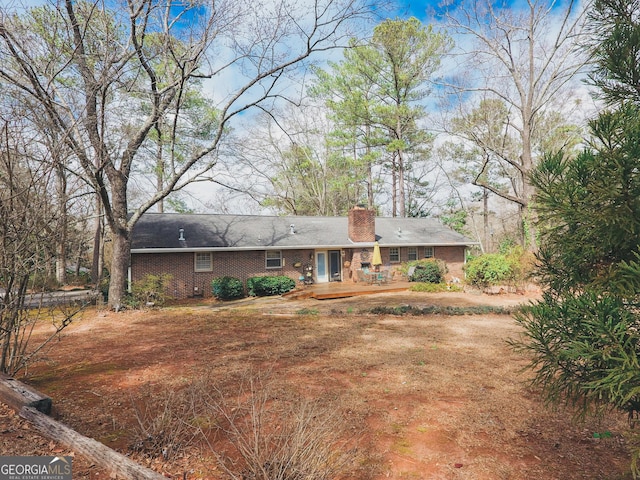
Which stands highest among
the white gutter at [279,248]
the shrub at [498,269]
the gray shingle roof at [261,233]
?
the gray shingle roof at [261,233]

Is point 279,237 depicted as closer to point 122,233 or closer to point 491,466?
point 122,233

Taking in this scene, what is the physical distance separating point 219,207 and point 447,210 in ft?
74.1

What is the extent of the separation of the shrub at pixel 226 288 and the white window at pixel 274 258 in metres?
2.65

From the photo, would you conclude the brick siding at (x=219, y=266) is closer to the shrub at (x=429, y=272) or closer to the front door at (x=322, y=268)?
the front door at (x=322, y=268)

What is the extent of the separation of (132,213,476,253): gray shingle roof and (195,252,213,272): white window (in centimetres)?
58

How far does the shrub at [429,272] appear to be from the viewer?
19141 millimetres

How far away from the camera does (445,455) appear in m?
3.26

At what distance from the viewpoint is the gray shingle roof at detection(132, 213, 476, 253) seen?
56.2 feet

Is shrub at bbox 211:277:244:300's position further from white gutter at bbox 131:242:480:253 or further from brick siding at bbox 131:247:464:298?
white gutter at bbox 131:242:480:253

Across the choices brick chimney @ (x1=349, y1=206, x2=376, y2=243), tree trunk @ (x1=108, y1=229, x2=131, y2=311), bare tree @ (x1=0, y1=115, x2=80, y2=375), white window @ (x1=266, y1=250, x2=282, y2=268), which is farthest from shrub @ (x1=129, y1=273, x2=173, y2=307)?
brick chimney @ (x1=349, y1=206, x2=376, y2=243)

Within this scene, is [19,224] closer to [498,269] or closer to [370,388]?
[370,388]

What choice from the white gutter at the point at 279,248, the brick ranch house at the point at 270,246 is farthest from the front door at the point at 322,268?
the white gutter at the point at 279,248

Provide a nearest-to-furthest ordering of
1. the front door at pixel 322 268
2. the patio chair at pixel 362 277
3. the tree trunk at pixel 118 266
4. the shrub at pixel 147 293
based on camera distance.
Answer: the tree trunk at pixel 118 266 → the shrub at pixel 147 293 → the patio chair at pixel 362 277 → the front door at pixel 322 268

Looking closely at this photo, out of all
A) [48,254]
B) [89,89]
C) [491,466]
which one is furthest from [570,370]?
[89,89]
